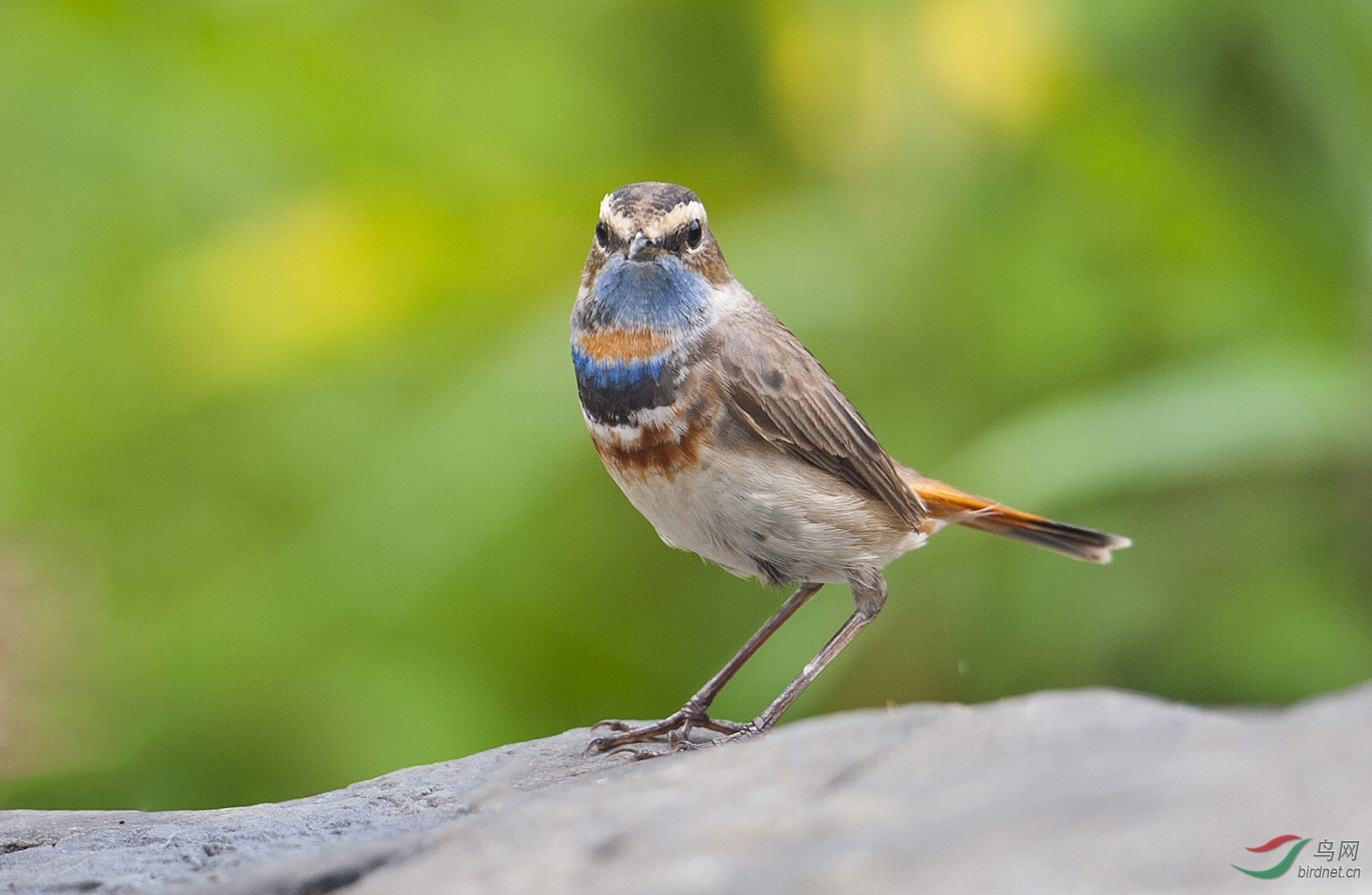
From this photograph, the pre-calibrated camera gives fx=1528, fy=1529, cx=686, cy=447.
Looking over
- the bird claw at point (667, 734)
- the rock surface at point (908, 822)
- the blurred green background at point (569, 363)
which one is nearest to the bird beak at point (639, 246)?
the bird claw at point (667, 734)

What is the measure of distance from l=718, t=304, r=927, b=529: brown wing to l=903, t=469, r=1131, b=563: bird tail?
132 mm

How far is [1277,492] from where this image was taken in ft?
16.3

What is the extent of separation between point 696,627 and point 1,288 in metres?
2.77

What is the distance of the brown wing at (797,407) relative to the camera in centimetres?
360

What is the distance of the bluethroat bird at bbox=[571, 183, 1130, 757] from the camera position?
3502 mm

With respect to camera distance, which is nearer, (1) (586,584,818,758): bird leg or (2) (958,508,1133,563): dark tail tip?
(1) (586,584,818,758): bird leg

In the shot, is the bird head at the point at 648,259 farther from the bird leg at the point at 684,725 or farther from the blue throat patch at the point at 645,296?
the bird leg at the point at 684,725

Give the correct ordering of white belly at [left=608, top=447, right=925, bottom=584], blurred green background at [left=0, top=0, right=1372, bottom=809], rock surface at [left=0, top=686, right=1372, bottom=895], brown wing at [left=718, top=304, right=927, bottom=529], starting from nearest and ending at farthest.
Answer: rock surface at [left=0, top=686, right=1372, bottom=895] → white belly at [left=608, top=447, right=925, bottom=584] → brown wing at [left=718, top=304, right=927, bottom=529] → blurred green background at [left=0, top=0, right=1372, bottom=809]

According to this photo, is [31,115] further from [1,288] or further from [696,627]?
[696,627]

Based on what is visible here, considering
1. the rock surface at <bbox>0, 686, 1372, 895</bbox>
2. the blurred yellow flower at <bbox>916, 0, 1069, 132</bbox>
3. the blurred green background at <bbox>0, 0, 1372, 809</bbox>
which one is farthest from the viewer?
the blurred yellow flower at <bbox>916, 0, 1069, 132</bbox>

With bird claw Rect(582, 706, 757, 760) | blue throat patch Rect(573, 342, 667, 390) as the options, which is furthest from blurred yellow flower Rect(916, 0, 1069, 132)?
bird claw Rect(582, 706, 757, 760)

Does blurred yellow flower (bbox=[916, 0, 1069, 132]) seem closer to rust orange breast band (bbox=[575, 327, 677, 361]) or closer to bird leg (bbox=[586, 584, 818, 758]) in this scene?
rust orange breast band (bbox=[575, 327, 677, 361])

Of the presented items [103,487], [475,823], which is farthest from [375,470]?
[475,823]

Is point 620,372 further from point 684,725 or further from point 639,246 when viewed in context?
point 684,725
